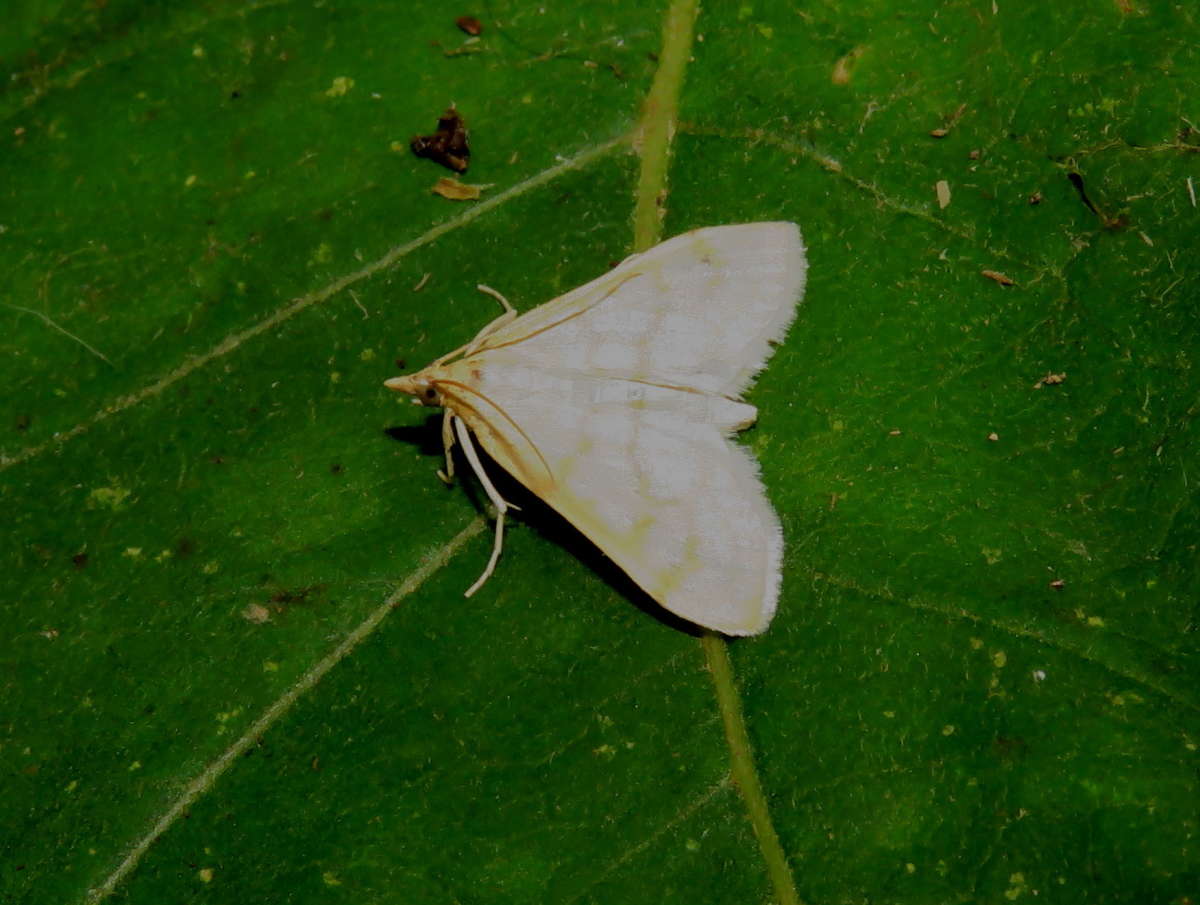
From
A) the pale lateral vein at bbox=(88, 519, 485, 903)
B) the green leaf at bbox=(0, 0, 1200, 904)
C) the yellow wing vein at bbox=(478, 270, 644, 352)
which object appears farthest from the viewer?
the yellow wing vein at bbox=(478, 270, 644, 352)

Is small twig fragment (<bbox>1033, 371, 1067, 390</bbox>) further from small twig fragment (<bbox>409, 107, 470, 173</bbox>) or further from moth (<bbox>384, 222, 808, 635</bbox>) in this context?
small twig fragment (<bbox>409, 107, 470, 173</bbox>)

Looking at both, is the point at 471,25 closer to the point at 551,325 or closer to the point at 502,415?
the point at 551,325

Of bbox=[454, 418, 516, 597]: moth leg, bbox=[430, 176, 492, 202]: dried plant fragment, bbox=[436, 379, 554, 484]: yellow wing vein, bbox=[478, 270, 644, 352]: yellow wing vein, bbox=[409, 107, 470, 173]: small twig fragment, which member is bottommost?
bbox=[454, 418, 516, 597]: moth leg

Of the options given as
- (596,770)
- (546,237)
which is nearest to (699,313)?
(546,237)

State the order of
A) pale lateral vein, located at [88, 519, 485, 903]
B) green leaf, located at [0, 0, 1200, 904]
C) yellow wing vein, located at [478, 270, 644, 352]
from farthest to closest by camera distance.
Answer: yellow wing vein, located at [478, 270, 644, 352], pale lateral vein, located at [88, 519, 485, 903], green leaf, located at [0, 0, 1200, 904]

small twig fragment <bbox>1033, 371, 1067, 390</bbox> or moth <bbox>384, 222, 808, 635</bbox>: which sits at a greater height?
small twig fragment <bbox>1033, 371, 1067, 390</bbox>

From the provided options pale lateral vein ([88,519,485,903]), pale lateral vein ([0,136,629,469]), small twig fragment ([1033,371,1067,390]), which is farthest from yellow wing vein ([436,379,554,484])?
small twig fragment ([1033,371,1067,390])

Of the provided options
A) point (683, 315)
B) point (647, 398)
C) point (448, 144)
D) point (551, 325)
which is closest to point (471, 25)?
point (448, 144)
